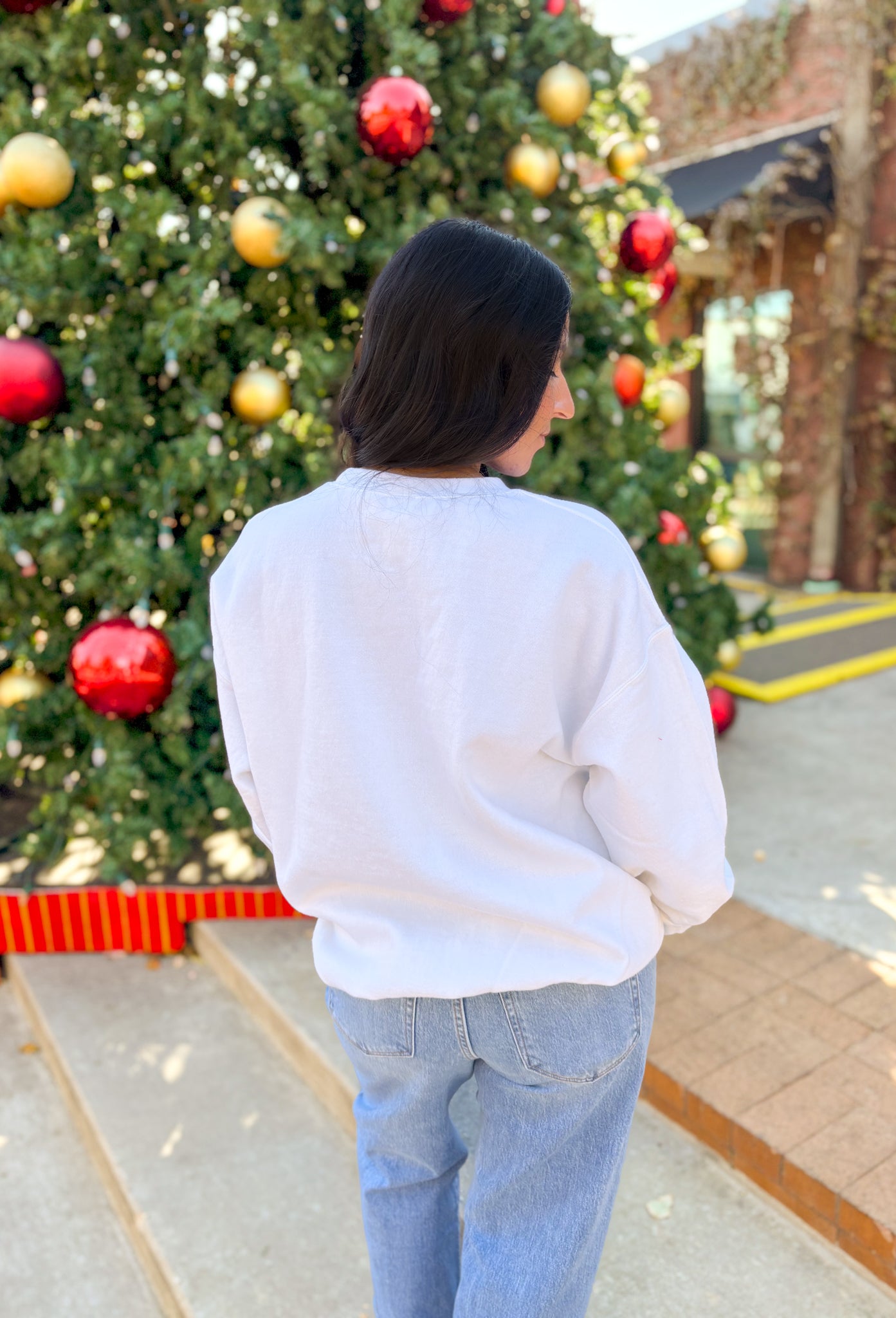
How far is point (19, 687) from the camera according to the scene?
303cm

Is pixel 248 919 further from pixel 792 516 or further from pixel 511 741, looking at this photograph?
pixel 792 516

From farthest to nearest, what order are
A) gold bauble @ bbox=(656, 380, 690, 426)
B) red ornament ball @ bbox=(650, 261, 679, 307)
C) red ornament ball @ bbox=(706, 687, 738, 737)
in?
red ornament ball @ bbox=(706, 687, 738, 737) → gold bauble @ bbox=(656, 380, 690, 426) → red ornament ball @ bbox=(650, 261, 679, 307)

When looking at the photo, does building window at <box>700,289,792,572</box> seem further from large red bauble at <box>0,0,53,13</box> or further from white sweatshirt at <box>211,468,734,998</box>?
white sweatshirt at <box>211,468,734,998</box>

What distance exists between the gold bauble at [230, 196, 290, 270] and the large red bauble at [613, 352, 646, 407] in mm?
1173

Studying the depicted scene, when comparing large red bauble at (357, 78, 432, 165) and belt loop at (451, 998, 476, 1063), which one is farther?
large red bauble at (357, 78, 432, 165)

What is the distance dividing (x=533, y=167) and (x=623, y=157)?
19.9 inches

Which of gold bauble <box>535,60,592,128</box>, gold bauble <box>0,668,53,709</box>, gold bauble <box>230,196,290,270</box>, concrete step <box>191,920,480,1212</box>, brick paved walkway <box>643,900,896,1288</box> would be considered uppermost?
gold bauble <box>535,60,592,128</box>

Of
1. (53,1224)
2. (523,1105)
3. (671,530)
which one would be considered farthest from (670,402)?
(53,1224)

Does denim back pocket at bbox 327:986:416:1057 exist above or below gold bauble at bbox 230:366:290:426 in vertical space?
below

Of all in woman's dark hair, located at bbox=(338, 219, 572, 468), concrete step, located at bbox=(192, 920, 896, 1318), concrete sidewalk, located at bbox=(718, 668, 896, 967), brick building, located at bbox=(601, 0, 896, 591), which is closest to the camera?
woman's dark hair, located at bbox=(338, 219, 572, 468)

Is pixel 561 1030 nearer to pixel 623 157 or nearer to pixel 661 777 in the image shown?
pixel 661 777

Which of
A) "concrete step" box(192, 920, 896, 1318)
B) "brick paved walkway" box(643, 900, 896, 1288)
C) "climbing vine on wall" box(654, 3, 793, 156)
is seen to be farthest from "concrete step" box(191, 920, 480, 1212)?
"climbing vine on wall" box(654, 3, 793, 156)

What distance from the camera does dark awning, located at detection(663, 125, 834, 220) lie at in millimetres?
6402

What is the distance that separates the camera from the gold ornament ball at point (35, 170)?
2615mm
